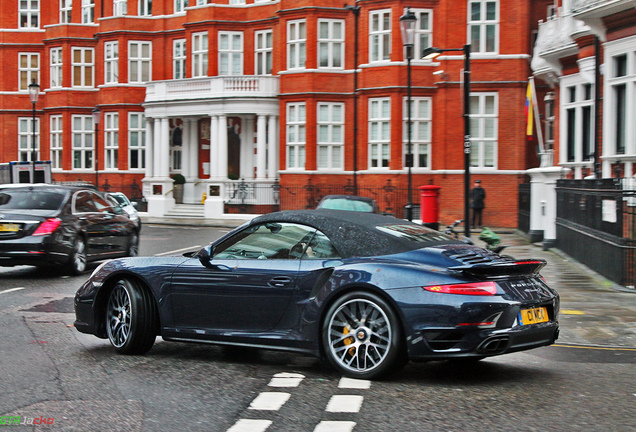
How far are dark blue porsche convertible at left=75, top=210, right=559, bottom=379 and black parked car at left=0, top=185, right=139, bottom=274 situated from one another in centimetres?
610

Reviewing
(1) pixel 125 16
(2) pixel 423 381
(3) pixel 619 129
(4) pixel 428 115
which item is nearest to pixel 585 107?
(3) pixel 619 129

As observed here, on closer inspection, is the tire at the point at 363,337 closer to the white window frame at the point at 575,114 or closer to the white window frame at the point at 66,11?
the white window frame at the point at 575,114

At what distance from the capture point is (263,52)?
3919 cm

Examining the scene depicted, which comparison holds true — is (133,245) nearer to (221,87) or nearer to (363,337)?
(363,337)

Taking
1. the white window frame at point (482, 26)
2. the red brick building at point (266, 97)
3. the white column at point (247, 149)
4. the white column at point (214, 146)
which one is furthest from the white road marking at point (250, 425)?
the white column at point (247, 149)

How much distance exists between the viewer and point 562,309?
10.9 metres

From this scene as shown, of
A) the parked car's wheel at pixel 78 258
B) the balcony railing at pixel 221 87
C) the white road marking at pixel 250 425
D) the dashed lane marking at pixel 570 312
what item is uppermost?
the balcony railing at pixel 221 87

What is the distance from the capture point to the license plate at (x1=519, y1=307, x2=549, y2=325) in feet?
20.7

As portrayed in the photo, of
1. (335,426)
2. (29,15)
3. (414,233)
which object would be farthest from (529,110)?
(29,15)

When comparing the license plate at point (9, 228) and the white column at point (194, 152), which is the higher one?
the white column at point (194, 152)

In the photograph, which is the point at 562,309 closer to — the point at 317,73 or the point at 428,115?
the point at 428,115

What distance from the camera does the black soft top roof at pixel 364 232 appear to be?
6699mm

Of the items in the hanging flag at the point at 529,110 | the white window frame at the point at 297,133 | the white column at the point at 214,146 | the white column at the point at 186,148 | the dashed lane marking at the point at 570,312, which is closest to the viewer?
the dashed lane marking at the point at 570,312

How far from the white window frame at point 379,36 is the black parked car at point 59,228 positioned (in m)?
19.8
